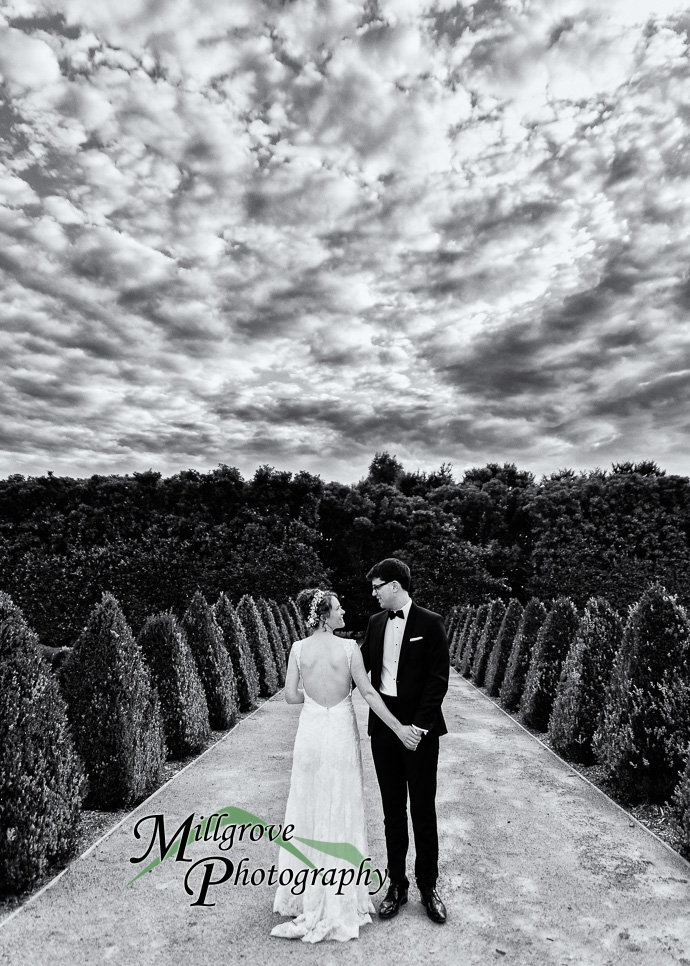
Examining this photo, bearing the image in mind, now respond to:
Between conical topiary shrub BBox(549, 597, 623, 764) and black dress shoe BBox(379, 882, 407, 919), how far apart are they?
16.3ft

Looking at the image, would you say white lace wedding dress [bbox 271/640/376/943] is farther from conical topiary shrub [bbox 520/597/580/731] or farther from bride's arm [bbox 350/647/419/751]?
conical topiary shrub [bbox 520/597/580/731]

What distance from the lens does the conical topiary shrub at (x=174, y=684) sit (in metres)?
8.73

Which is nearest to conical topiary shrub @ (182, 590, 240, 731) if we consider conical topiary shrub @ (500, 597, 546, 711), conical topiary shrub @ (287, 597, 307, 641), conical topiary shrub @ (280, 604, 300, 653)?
conical topiary shrub @ (500, 597, 546, 711)

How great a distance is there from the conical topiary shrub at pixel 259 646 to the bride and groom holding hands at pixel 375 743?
37.5 feet

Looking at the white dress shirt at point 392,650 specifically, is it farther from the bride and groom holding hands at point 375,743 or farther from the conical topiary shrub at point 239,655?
the conical topiary shrub at point 239,655

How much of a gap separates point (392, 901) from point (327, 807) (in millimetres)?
680

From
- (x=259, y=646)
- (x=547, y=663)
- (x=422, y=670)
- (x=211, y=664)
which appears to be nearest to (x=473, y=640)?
(x=259, y=646)

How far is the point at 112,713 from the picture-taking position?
6.77 meters

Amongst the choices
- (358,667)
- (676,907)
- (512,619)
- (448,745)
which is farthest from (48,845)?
(512,619)

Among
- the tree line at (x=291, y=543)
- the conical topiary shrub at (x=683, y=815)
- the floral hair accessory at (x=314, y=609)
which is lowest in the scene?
the conical topiary shrub at (x=683, y=815)

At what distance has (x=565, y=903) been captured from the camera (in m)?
4.38

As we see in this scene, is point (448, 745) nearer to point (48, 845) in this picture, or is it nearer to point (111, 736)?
point (111, 736)

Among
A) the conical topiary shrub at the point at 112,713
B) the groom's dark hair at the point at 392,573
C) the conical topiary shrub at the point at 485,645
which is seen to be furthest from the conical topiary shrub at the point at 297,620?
the groom's dark hair at the point at 392,573

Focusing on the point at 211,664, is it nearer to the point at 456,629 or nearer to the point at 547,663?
the point at 547,663
